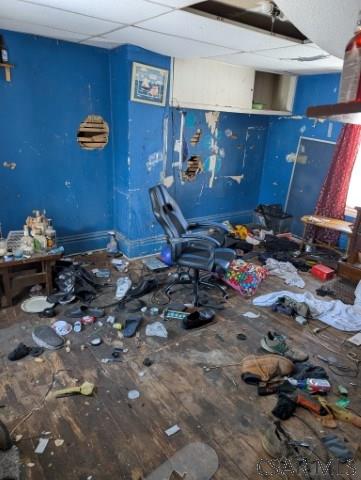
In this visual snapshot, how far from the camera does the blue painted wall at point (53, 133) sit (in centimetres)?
325

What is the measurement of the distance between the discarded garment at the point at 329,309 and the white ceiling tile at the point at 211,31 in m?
2.36

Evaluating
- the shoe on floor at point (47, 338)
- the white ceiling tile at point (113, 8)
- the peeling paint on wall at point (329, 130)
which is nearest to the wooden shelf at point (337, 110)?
the white ceiling tile at point (113, 8)

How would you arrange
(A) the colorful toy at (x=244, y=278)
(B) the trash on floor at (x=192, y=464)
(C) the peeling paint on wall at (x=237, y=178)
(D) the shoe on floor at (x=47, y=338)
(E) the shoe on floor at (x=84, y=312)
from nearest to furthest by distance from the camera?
(B) the trash on floor at (x=192, y=464)
(D) the shoe on floor at (x=47, y=338)
(E) the shoe on floor at (x=84, y=312)
(A) the colorful toy at (x=244, y=278)
(C) the peeling paint on wall at (x=237, y=178)

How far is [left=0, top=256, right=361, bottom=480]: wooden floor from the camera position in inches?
68.9

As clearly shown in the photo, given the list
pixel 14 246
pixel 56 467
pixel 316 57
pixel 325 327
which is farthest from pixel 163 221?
pixel 316 57

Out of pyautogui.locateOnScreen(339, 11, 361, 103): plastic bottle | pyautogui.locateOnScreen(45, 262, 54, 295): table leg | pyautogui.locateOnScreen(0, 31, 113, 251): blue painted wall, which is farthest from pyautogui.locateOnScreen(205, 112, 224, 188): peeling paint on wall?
pyautogui.locateOnScreen(339, 11, 361, 103): plastic bottle

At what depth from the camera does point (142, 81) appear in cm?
355

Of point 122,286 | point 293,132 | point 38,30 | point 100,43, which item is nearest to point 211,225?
point 122,286

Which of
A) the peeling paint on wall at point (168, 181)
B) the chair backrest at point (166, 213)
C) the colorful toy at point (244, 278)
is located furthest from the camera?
the peeling paint on wall at point (168, 181)

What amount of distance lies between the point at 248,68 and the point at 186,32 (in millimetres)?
2159

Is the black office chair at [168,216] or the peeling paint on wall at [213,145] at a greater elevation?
the peeling paint on wall at [213,145]

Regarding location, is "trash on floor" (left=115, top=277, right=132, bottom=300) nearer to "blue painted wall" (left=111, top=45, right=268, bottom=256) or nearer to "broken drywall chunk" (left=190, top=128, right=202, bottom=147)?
"blue painted wall" (left=111, top=45, right=268, bottom=256)

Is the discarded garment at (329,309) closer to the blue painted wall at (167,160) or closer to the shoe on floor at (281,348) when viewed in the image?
the shoe on floor at (281,348)

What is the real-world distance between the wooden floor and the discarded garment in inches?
8.5
